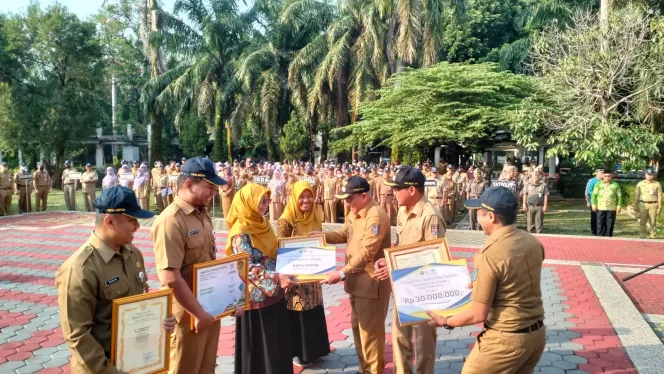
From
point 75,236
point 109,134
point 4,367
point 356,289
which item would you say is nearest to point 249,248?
point 356,289

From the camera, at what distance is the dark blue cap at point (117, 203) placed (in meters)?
2.73

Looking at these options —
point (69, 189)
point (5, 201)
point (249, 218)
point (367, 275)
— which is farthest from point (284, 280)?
point (69, 189)

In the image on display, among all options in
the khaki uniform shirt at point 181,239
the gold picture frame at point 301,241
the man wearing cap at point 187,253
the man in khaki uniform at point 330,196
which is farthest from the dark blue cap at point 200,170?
the man in khaki uniform at point 330,196

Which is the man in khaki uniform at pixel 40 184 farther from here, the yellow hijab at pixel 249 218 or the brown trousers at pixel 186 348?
the brown trousers at pixel 186 348

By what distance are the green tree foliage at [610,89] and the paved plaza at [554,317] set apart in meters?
5.09

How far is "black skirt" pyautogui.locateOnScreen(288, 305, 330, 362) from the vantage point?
479cm

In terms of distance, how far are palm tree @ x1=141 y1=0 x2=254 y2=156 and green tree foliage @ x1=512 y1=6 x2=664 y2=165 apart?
1812cm

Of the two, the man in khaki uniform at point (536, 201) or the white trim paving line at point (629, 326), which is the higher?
the man in khaki uniform at point (536, 201)

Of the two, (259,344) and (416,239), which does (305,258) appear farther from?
(416,239)

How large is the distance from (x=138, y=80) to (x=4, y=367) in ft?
133

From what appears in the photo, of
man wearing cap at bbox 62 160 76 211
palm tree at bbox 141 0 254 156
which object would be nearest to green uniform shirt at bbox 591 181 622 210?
man wearing cap at bbox 62 160 76 211

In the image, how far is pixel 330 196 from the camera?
15320mm

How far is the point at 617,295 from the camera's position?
6996mm

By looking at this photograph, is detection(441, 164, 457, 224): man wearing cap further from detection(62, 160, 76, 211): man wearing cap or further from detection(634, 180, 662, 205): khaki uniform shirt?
detection(62, 160, 76, 211): man wearing cap
